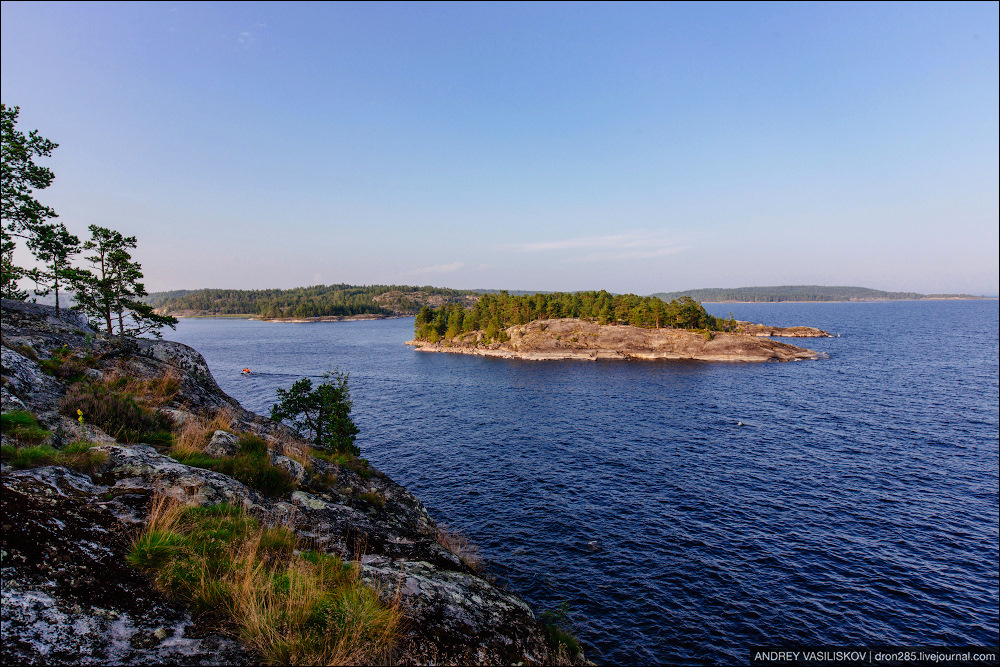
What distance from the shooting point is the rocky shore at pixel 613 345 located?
109375mm

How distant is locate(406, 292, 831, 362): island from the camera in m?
113

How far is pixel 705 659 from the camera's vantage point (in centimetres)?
1911

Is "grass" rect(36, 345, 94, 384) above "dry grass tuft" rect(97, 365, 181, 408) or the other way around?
above

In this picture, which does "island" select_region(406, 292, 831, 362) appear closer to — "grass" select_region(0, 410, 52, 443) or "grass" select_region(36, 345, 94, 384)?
"grass" select_region(36, 345, 94, 384)

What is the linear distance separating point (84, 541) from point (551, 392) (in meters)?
72.4

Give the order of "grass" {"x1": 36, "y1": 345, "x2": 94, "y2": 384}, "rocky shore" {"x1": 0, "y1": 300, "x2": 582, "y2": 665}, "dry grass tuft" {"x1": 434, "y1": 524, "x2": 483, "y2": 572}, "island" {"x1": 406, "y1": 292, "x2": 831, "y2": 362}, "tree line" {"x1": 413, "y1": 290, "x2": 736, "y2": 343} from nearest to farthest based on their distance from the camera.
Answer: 1. "rocky shore" {"x1": 0, "y1": 300, "x2": 582, "y2": 665}
2. "grass" {"x1": 36, "y1": 345, "x2": 94, "y2": 384}
3. "dry grass tuft" {"x1": 434, "y1": 524, "x2": 483, "y2": 572}
4. "island" {"x1": 406, "y1": 292, "x2": 831, "y2": 362}
5. "tree line" {"x1": 413, "y1": 290, "x2": 736, "y2": 343}

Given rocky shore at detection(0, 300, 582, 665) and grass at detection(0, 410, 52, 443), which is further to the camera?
grass at detection(0, 410, 52, 443)

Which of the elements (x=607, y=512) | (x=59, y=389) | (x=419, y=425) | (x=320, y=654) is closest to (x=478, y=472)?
(x=607, y=512)

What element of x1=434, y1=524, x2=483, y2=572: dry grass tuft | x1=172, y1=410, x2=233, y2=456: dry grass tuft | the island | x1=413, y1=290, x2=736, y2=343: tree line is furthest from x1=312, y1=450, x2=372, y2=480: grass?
x1=413, y1=290, x2=736, y2=343: tree line

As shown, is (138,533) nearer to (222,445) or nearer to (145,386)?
(222,445)

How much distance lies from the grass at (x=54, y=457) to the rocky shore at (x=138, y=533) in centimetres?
8

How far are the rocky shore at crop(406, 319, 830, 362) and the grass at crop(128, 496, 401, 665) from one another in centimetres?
11006

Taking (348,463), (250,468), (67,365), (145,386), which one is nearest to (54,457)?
(250,468)

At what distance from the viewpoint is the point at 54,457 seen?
8.24 metres
